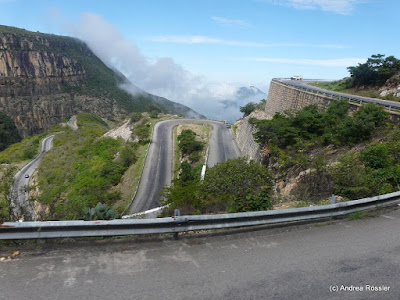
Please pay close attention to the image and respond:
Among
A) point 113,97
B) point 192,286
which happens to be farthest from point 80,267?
point 113,97

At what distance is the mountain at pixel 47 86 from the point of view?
4697 inches

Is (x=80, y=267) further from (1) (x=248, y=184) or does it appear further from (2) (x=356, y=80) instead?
(2) (x=356, y=80)

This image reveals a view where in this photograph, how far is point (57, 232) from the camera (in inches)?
193

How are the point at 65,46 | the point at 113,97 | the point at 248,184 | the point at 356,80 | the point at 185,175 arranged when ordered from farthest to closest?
the point at 65,46 < the point at 113,97 < the point at 356,80 < the point at 185,175 < the point at 248,184

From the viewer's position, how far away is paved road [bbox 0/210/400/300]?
4.04 metres

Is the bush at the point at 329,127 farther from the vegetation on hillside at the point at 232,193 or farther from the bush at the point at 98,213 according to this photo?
the bush at the point at 98,213

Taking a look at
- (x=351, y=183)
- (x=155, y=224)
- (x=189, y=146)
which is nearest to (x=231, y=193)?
(x=351, y=183)

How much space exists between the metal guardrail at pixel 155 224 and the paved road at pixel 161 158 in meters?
23.4

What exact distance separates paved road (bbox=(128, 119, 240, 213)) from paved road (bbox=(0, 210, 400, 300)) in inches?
934

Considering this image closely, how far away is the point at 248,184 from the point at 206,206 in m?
1.58

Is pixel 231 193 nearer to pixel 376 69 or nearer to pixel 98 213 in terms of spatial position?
pixel 98 213

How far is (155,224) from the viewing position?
5.35 meters

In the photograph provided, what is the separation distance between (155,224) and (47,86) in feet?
485

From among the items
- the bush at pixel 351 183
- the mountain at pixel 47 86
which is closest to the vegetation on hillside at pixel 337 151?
the bush at pixel 351 183
